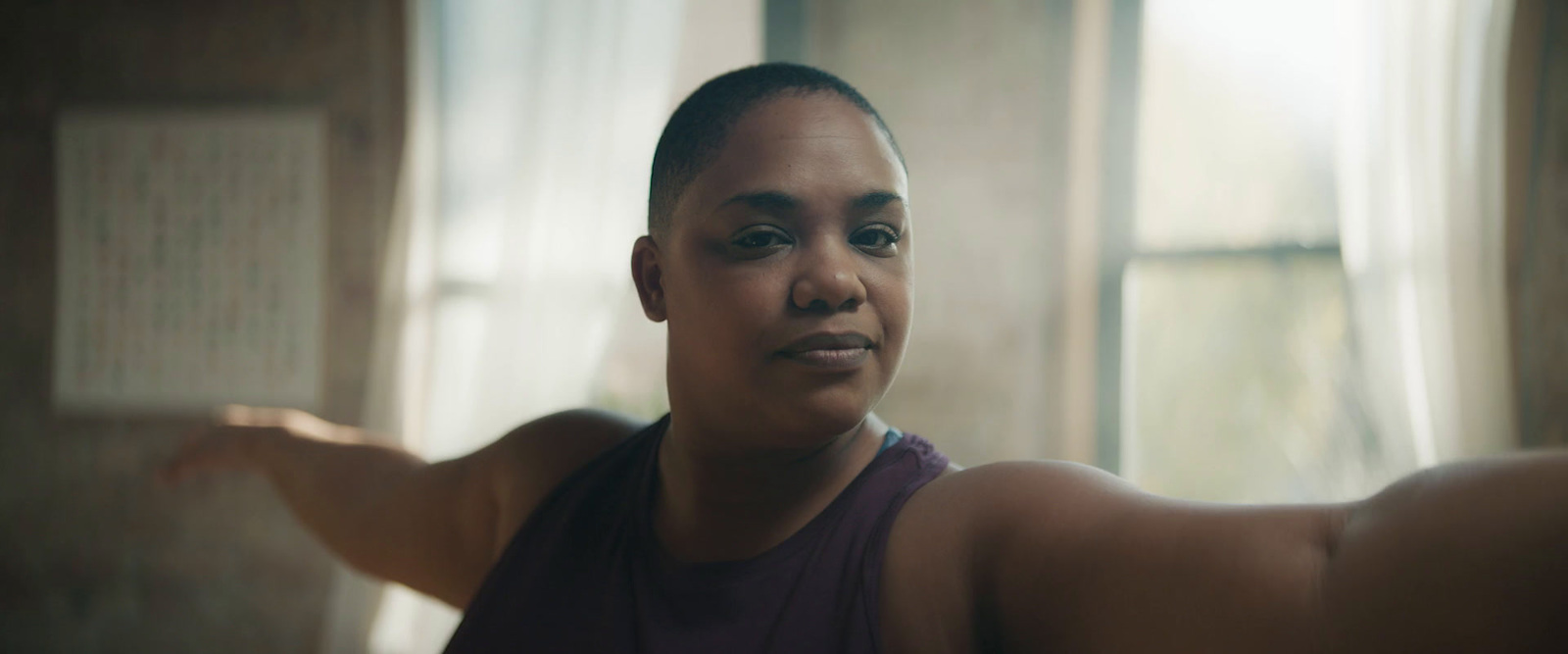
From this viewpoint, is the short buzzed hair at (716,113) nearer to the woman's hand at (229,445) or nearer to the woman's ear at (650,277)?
the woman's ear at (650,277)

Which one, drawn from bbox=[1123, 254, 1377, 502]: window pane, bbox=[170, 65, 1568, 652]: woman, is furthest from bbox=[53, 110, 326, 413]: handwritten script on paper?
bbox=[1123, 254, 1377, 502]: window pane

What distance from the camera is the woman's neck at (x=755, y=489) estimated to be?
0.72m

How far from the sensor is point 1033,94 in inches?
76.0

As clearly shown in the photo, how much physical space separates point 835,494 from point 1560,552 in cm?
45

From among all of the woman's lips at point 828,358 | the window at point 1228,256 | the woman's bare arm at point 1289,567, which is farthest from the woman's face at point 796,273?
the window at point 1228,256

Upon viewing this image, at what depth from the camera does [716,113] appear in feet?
2.40

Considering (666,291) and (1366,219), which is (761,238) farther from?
(1366,219)

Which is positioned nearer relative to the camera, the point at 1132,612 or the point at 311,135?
the point at 1132,612

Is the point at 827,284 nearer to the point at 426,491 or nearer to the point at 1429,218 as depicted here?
the point at 426,491

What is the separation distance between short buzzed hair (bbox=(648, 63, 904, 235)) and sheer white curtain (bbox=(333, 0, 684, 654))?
138 centimetres

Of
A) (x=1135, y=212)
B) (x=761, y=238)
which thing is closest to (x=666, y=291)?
(x=761, y=238)

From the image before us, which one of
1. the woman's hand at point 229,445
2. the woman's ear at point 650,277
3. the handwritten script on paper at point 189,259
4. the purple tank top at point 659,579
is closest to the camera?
the purple tank top at point 659,579

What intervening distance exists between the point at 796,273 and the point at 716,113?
0.54 feet

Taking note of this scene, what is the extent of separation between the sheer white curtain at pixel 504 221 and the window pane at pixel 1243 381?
1219 millimetres
